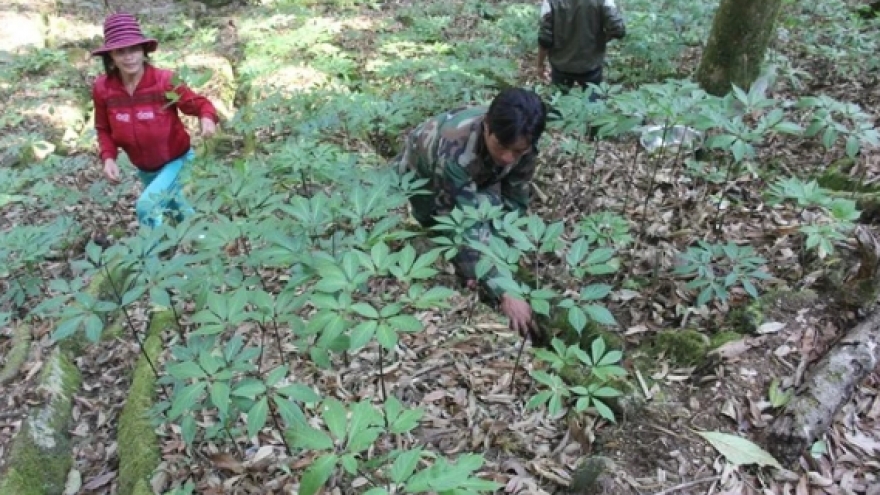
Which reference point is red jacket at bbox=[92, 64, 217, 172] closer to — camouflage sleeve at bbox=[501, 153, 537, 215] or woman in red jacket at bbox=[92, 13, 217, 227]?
woman in red jacket at bbox=[92, 13, 217, 227]

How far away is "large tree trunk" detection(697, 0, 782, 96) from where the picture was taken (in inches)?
188

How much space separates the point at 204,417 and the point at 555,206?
262 centimetres

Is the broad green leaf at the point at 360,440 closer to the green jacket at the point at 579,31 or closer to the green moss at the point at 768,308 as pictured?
the green moss at the point at 768,308

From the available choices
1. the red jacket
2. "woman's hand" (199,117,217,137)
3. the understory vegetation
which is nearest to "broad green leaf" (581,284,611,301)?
the understory vegetation

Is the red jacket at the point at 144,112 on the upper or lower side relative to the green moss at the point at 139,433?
upper

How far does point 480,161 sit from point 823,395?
202cm

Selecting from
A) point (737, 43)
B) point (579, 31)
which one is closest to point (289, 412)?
point (737, 43)

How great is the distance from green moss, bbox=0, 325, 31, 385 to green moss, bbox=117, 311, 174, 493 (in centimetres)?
97

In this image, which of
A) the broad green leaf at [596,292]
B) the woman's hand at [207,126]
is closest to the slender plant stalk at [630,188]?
the broad green leaf at [596,292]

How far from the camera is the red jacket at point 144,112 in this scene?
4.22 metres

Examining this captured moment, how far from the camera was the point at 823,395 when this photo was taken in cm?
244

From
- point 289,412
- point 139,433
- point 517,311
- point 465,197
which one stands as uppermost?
point 289,412

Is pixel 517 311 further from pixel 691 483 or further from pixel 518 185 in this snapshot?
pixel 691 483

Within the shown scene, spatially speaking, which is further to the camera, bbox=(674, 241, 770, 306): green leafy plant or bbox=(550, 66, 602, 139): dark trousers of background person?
bbox=(550, 66, 602, 139): dark trousers of background person
